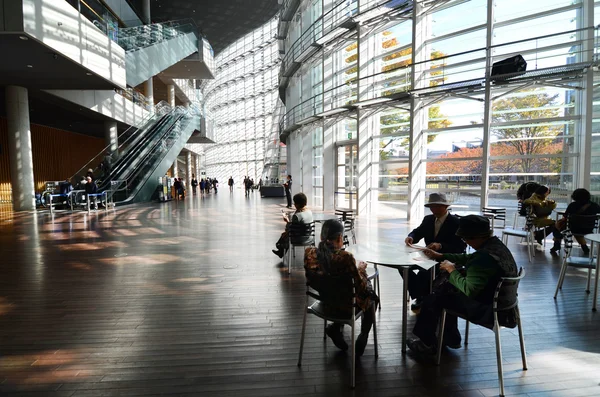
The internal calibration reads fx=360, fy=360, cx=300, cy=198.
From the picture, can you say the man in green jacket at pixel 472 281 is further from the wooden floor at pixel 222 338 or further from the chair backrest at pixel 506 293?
the wooden floor at pixel 222 338

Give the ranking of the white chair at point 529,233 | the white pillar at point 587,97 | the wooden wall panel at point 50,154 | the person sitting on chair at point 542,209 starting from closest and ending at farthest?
the white chair at point 529,233, the person sitting on chair at point 542,209, the white pillar at point 587,97, the wooden wall panel at point 50,154

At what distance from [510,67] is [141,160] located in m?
17.2

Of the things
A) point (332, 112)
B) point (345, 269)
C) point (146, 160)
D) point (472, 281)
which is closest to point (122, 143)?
point (146, 160)

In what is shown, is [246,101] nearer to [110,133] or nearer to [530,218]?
[110,133]

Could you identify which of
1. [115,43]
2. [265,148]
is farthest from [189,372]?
[265,148]

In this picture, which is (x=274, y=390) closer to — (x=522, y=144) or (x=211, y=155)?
(x=522, y=144)

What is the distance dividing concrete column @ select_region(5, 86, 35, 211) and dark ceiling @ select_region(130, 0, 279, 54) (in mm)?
23029

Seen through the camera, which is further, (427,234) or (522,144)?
(522,144)

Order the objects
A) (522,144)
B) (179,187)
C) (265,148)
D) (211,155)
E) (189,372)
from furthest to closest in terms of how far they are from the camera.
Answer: (211,155) → (265,148) → (179,187) → (522,144) → (189,372)

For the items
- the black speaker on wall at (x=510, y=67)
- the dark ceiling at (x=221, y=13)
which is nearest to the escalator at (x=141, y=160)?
the dark ceiling at (x=221, y=13)

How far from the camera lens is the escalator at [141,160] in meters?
17.7

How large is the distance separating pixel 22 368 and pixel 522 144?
11.3m

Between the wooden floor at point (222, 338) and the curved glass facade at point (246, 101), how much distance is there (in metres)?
29.7

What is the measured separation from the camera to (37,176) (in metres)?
21.9
